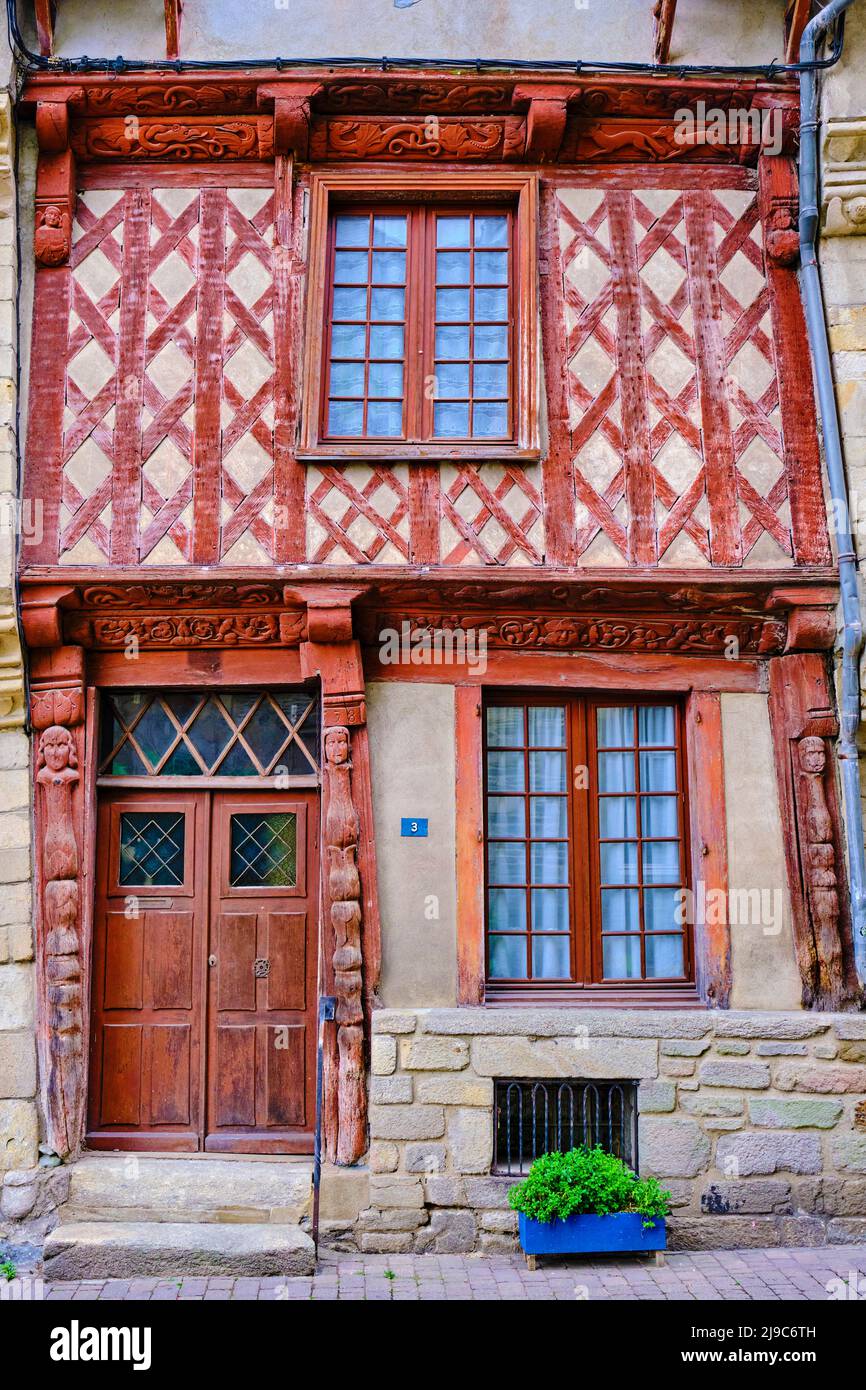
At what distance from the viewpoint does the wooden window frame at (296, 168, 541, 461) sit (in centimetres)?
682

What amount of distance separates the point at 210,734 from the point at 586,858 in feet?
7.40

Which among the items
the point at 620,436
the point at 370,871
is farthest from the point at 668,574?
the point at 370,871

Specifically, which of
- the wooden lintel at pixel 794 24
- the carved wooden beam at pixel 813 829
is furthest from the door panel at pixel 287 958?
the wooden lintel at pixel 794 24

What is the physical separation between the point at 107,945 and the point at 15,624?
6.08ft

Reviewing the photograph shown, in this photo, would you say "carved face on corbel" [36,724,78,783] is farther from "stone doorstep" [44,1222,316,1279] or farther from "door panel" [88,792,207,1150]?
"stone doorstep" [44,1222,316,1279]

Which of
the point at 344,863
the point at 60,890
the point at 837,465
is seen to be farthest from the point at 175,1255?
the point at 837,465

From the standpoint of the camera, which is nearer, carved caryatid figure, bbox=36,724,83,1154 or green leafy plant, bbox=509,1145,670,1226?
green leafy plant, bbox=509,1145,670,1226

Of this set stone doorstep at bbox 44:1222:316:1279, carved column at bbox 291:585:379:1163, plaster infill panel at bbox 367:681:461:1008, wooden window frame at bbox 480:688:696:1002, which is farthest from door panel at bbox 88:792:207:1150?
wooden window frame at bbox 480:688:696:1002

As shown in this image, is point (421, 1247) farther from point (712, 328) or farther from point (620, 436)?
point (712, 328)

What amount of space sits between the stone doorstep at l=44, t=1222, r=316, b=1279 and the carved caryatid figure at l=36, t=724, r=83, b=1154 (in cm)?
58

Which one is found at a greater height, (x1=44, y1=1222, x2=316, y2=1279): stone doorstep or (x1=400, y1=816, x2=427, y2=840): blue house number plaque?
(x1=400, y1=816, x2=427, y2=840): blue house number plaque

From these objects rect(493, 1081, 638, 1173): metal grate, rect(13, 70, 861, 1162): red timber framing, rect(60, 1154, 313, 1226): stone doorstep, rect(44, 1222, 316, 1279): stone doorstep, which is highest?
rect(13, 70, 861, 1162): red timber framing

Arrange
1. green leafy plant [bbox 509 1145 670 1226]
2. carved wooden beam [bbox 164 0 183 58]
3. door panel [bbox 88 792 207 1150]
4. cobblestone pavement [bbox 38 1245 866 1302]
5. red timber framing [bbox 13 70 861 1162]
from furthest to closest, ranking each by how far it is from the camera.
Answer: carved wooden beam [bbox 164 0 183 58] → door panel [bbox 88 792 207 1150] → red timber framing [bbox 13 70 861 1162] → green leafy plant [bbox 509 1145 670 1226] → cobblestone pavement [bbox 38 1245 866 1302]
